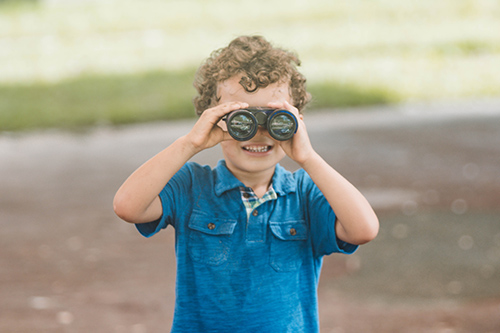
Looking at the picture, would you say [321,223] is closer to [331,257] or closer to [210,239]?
[210,239]

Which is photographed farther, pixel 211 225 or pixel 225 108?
pixel 211 225

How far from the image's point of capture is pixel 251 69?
2.32 metres

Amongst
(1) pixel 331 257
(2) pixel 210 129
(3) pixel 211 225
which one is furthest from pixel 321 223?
(1) pixel 331 257

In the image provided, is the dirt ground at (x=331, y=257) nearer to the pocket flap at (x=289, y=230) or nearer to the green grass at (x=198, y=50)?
the green grass at (x=198, y=50)

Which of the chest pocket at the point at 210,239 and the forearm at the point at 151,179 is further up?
the forearm at the point at 151,179

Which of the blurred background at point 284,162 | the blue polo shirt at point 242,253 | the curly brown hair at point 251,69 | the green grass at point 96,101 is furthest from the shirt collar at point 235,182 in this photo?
the green grass at point 96,101

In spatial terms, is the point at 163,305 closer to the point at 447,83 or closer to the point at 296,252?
the point at 296,252

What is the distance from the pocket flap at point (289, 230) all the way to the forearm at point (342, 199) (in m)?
0.14

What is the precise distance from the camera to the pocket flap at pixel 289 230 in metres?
2.29

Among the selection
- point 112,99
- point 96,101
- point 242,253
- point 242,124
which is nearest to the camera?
point 242,124

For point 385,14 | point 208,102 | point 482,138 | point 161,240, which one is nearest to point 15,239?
point 161,240

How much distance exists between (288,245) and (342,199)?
0.23m

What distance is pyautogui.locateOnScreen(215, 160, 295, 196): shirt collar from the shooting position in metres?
2.36

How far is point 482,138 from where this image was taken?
860 centimetres
